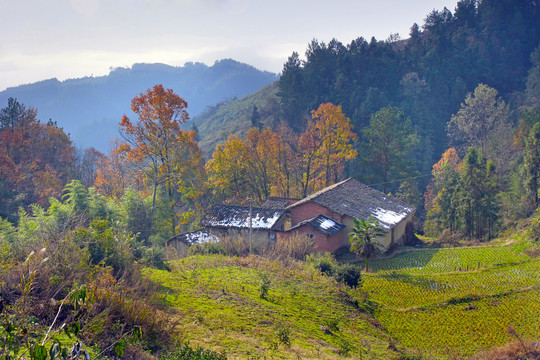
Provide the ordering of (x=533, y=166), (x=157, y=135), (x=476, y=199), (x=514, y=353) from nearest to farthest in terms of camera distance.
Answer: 1. (x=514, y=353)
2. (x=157, y=135)
3. (x=533, y=166)
4. (x=476, y=199)

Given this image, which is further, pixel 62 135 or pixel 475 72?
pixel 475 72

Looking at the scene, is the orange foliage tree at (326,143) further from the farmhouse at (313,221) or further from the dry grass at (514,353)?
the dry grass at (514,353)

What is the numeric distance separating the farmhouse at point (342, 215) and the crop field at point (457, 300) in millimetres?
3823

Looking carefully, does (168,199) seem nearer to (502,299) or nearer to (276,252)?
(276,252)

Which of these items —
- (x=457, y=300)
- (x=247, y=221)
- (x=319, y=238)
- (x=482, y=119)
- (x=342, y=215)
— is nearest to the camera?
(x=457, y=300)

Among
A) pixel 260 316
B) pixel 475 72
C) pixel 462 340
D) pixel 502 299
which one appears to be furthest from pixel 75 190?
pixel 475 72

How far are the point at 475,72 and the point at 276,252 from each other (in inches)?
2429

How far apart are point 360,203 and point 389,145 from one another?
15.6m

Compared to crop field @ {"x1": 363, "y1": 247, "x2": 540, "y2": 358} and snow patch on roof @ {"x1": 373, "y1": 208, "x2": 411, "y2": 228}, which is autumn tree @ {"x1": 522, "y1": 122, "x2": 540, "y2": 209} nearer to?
→ snow patch on roof @ {"x1": 373, "y1": 208, "x2": 411, "y2": 228}

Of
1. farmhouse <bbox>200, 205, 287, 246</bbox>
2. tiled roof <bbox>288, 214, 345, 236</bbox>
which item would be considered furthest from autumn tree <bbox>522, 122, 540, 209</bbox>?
farmhouse <bbox>200, 205, 287, 246</bbox>

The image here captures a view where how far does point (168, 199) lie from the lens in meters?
34.7

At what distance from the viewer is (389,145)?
47906 millimetres

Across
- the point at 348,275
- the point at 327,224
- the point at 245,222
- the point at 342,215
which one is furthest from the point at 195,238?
the point at 348,275

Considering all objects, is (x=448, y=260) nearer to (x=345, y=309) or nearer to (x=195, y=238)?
(x=345, y=309)
